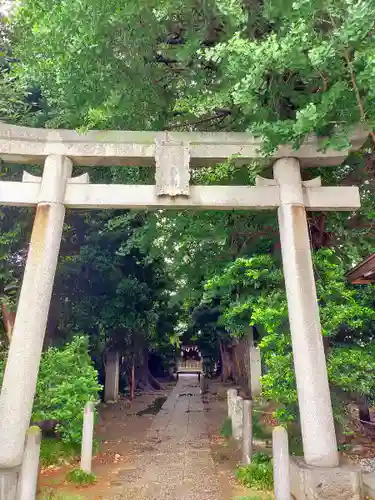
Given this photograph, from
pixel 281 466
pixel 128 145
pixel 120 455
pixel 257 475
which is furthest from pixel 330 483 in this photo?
pixel 128 145

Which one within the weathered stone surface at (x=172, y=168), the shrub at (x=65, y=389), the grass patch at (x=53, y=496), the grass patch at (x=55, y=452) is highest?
the weathered stone surface at (x=172, y=168)

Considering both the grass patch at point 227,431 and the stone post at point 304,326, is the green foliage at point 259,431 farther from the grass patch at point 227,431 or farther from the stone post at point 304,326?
the stone post at point 304,326

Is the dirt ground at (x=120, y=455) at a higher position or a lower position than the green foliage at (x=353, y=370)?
lower

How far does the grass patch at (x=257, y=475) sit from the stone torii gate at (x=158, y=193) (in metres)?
2.31

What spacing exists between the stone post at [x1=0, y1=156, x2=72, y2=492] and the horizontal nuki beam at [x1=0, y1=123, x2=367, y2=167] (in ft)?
1.12

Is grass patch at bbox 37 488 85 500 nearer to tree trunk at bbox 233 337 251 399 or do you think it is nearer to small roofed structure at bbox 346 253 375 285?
small roofed structure at bbox 346 253 375 285

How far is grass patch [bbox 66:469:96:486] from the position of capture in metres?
7.16

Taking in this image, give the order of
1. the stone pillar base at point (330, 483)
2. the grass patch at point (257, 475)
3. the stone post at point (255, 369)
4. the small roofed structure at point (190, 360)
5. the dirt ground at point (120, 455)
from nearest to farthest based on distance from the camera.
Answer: the stone pillar base at point (330, 483)
the dirt ground at point (120, 455)
the grass patch at point (257, 475)
the stone post at point (255, 369)
the small roofed structure at point (190, 360)

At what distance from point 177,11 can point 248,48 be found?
2.87 m

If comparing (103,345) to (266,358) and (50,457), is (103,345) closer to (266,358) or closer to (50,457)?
(50,457)

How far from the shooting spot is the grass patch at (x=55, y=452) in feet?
27.7

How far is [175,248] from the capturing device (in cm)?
1145

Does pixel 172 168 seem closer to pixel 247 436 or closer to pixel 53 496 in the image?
pixel 247 436

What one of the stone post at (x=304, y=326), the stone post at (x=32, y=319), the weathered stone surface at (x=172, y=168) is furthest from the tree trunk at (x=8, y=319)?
the stone post at (x=304, y=326)
